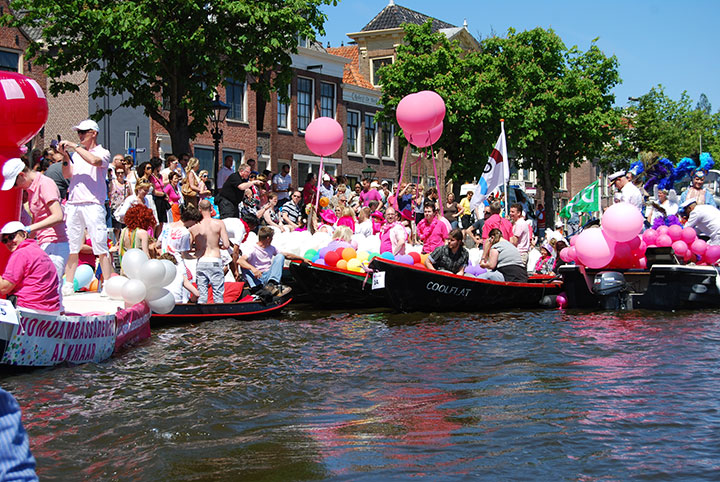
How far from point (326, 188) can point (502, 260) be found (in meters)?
7.91

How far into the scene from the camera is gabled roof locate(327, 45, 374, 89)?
38.3 meters

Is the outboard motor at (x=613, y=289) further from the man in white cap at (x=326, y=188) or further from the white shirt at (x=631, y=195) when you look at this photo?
the man in white cap at (x=326, y=188)

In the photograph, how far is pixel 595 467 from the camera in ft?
17.6

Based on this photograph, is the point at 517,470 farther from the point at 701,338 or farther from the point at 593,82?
the point at 593,82

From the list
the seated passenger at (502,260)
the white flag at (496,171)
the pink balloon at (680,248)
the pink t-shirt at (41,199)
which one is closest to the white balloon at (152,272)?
the pink t-shirt at (41,199)

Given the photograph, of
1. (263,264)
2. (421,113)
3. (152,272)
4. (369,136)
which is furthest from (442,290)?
(369,136)

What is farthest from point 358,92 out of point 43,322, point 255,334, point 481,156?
point 43,322

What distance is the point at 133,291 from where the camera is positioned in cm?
973

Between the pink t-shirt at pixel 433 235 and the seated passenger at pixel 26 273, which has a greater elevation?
the pink t-shirt at pixel 433 235

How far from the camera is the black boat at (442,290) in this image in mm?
13227

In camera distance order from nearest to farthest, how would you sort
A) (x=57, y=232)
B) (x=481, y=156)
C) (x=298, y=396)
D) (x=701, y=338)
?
(x=298, y=396) < (x=57, y=232) < (x=701, y=338) < (x=481, y=156)

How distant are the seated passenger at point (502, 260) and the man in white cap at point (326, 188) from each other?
22.7ft

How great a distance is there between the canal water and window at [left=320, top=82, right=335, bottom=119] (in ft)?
83.3

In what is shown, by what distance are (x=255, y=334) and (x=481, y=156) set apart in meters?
23.6
